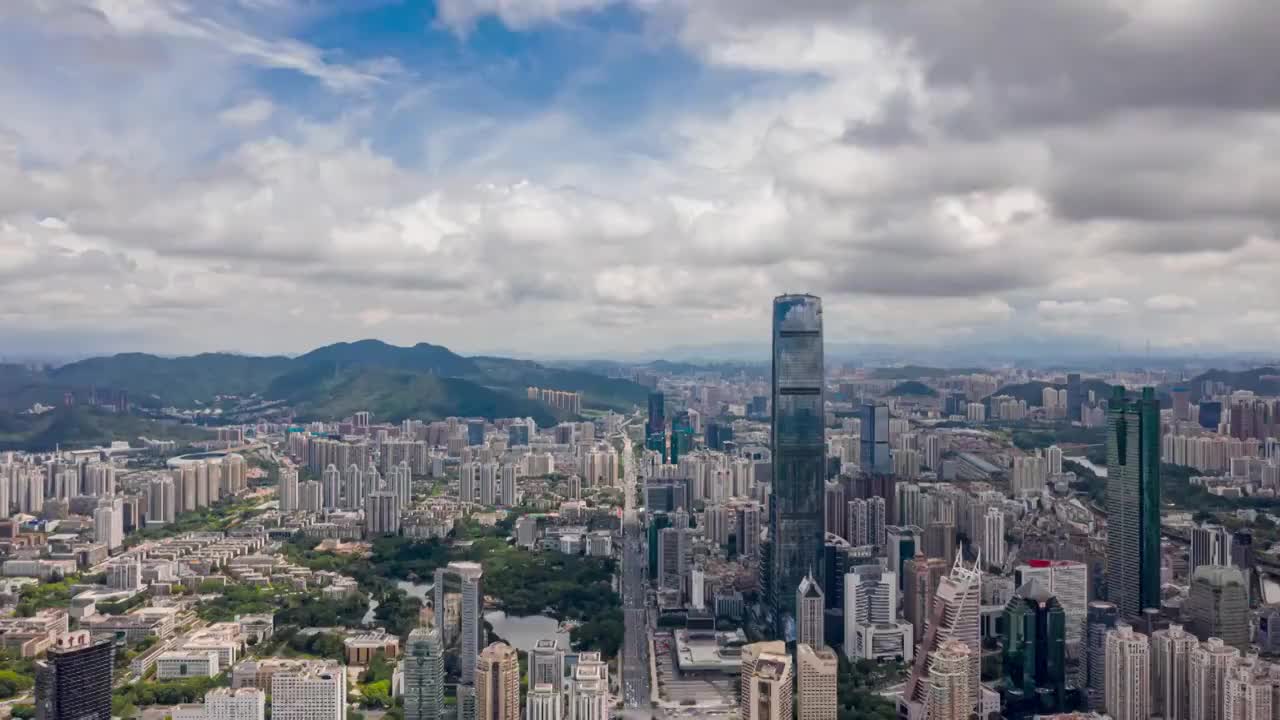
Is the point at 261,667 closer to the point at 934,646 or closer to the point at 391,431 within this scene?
the point at 934,646

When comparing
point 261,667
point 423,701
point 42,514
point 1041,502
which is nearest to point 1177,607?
point 1041,502

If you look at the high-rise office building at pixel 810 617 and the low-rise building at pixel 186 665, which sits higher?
the high-rise office building at pixel 810 617

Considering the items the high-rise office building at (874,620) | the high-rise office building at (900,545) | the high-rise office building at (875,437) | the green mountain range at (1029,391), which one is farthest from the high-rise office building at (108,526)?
the green mountain range at (1029,391)

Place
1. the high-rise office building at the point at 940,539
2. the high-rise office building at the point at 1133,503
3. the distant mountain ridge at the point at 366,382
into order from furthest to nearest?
1. the distant mountain ridge at the point at 366,382
2. the high-rise office building at the point at 940,539
3. the high-rise office building at the point at 1133,503

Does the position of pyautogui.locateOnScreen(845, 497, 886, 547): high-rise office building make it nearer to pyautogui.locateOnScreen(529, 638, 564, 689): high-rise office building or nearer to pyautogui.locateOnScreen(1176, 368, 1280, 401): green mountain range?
pyautogui.locateOnScreen(1176, 368, 1280, 401): green mountain range

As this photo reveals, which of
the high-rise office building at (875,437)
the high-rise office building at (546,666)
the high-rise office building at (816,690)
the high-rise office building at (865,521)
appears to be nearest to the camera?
the high-rise office building at (816,690)

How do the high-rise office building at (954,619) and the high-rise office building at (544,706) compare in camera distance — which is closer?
the high-rise office building at (544,706)

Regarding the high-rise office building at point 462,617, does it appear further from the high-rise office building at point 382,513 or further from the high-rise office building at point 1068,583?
the high-rise office building at point 382,513

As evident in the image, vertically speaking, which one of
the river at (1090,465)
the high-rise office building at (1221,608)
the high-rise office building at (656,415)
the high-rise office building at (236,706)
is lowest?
the high-rise office building at (236,706)
